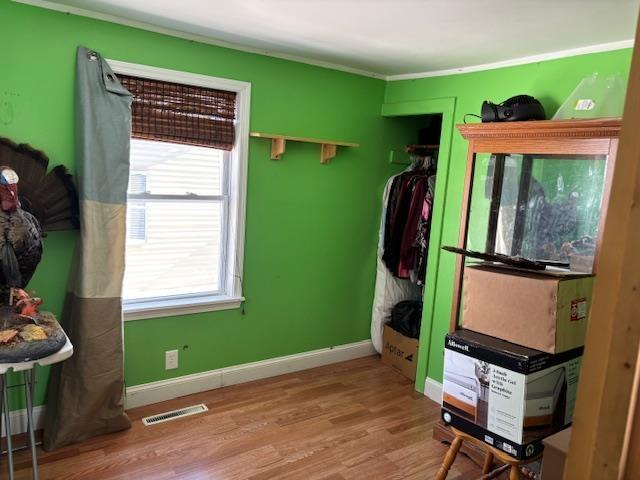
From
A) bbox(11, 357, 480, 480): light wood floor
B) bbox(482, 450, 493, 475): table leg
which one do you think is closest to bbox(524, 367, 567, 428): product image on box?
bbox(482, 450, 493, 475): table leg

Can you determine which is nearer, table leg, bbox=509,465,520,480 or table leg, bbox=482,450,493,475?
table leg, bbox=509,465,520,480

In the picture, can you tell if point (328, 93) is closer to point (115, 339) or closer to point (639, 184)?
point (115, 339)

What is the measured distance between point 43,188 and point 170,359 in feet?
4.12

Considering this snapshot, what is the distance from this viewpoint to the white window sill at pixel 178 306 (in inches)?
110

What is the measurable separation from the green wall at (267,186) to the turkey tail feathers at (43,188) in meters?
0.10

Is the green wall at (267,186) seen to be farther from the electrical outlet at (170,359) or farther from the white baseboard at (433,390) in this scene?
the white baseboard at (433,390)

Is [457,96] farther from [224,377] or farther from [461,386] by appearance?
[224,377]

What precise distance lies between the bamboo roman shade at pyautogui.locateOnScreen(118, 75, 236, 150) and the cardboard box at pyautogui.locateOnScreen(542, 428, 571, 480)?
2.31 metres

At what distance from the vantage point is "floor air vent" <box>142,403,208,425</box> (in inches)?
108

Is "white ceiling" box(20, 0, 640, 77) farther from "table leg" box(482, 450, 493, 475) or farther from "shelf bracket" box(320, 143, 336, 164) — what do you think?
"table leg" box(482, 450, 493, 475)

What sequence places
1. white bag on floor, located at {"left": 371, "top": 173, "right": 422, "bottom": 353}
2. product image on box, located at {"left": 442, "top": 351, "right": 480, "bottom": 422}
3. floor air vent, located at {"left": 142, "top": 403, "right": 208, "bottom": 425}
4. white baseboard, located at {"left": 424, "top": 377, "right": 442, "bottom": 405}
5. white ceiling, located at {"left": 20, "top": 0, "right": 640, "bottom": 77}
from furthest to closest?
white bag on floor, located at {"left": 371, "top": 173, "right": 422, "bottom": 353} < white baseboard, located at {"left": 424, "top": 377, "right": 442, "bottom": 405} < floor air vent, located at {"left": 142, "top": 403, "right": 208, "bottom": 425} < white ceiling, located at {"left": 20, "top": 0, "right": 640, "bottom": 77} < product image on box, located at {"left": 442, "top": 351, "right": 480, "bottom": 422}

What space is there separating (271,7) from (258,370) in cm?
230

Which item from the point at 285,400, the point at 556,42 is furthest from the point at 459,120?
the point at 285,400

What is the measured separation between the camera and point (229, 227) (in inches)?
122
